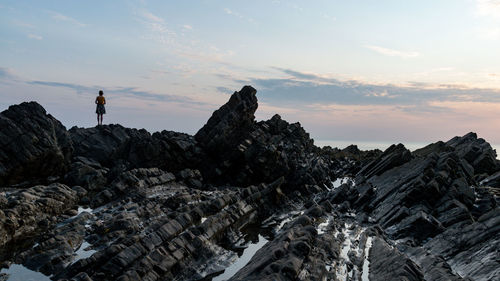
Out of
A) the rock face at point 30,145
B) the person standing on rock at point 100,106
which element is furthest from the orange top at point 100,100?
the rock face at point 30,145

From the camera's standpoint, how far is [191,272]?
60.8 ft

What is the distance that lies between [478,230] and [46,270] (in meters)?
23.0

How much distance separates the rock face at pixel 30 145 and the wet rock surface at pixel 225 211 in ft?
0.40

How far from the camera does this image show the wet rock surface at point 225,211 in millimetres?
17109

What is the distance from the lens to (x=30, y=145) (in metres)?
33.6

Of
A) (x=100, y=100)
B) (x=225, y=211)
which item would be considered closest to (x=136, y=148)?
(x=100, y=100)

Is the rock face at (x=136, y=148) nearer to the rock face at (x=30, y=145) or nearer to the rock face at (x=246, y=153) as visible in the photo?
the rock face at (x=246, y=153)

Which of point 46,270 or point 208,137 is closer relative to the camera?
point 46,270

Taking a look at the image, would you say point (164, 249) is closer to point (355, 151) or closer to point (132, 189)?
point (132, 189)

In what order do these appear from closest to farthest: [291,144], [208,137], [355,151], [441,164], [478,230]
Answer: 1. [478,230]
2. [441,164]
3. [208,137]
4. [291,144]
5. [355,151]

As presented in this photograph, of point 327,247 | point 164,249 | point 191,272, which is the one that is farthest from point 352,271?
point 164,249

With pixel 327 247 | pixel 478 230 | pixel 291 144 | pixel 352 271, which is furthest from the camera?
pixel 291 144

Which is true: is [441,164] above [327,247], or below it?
above

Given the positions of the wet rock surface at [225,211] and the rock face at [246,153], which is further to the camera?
the rock face at [246,153]
